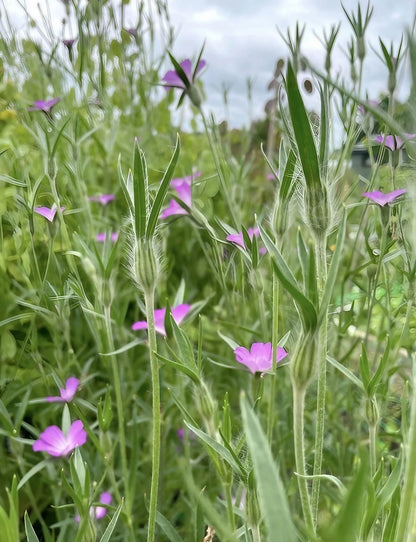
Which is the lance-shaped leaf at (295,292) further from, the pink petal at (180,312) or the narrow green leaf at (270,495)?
the pink petal at (180,312)

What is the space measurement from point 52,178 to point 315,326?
1.29 feet

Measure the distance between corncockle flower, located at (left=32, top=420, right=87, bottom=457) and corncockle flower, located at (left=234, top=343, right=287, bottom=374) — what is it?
19 centimetres

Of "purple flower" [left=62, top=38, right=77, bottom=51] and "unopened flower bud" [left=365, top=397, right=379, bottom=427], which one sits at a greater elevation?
"purple flower" [left=62, top=38, right=77, bottom=51]

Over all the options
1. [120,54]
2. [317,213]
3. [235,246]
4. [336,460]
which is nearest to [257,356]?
[235,246]

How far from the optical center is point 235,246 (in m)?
0.52

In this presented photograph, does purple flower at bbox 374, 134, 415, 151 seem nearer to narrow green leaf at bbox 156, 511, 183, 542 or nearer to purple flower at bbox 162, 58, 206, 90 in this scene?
purple flower at bbox 162, 58, 206, 90

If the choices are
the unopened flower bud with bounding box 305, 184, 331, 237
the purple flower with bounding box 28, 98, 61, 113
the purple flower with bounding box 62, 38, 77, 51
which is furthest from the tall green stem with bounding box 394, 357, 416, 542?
the purple flower with bounding box 62, 38, 77, 51

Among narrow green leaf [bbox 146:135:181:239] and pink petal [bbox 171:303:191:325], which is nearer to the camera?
narrow green leaf [bbox 146:135:181:239]

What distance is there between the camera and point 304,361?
27 cm

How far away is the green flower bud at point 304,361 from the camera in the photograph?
268mm

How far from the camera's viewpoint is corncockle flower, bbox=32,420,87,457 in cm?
55

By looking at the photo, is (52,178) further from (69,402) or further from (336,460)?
(336,460)

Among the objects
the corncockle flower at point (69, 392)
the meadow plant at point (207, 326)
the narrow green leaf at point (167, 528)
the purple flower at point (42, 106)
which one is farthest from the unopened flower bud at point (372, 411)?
the purple flower at point (42, 106)

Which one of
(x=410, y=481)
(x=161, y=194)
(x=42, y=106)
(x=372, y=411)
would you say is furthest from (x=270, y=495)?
(x=42, y=106)
